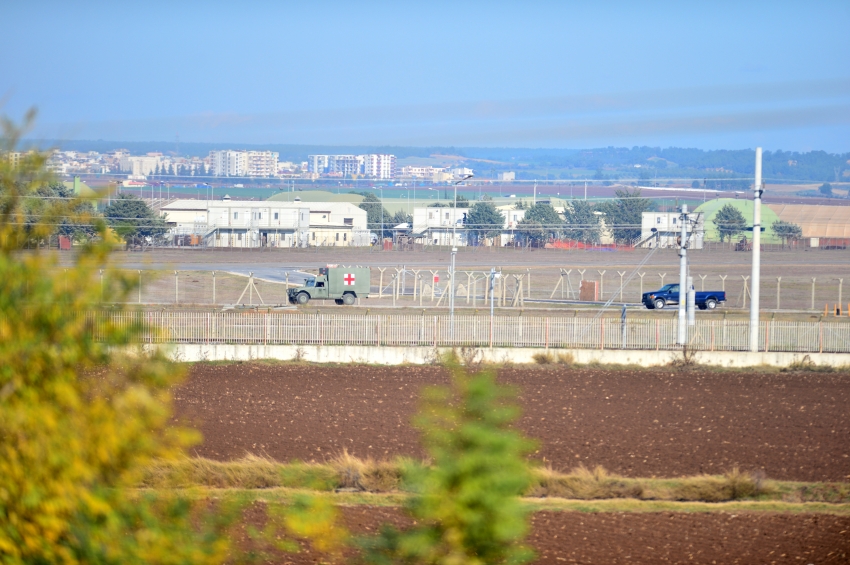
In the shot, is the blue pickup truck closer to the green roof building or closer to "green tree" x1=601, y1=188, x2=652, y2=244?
the green roof building

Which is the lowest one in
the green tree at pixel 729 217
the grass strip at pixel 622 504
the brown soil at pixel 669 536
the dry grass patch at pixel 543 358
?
the grass strip at pixel 622 504

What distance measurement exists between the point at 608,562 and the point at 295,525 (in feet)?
23.7

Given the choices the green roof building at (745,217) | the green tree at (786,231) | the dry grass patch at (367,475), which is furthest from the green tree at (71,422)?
the green tree at (786,231)

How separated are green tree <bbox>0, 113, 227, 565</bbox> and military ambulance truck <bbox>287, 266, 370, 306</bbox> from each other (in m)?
31.6

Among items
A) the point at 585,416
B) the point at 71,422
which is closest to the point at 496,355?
the point at 585,416

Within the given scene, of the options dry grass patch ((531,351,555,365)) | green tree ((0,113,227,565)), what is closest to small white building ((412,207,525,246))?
dry grass patch ((531,351,555,365))

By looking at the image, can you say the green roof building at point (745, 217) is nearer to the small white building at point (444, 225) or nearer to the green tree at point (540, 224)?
the green tree at point (540, 224)

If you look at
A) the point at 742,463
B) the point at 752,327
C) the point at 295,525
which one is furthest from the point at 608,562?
the point at 752,327

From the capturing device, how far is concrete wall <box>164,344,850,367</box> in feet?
80.8

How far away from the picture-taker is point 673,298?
36.9 m

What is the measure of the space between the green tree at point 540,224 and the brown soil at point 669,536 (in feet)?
178

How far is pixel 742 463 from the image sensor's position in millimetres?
14859

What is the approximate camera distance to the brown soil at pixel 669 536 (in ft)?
33.5

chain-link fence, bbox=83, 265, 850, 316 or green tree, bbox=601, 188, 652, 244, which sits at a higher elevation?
green tree, bbox=601, 188, 652, 244
